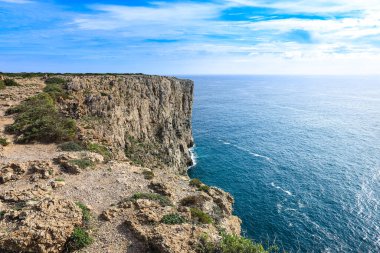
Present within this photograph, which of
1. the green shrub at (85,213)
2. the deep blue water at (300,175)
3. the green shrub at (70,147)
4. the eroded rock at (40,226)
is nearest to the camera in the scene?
the eroded rock at (40,226)

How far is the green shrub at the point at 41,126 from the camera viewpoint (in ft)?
113

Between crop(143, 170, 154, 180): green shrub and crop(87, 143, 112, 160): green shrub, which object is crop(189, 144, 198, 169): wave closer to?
crop(87, 143, 112, 160): green shrub

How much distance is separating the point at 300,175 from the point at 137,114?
4201 centimetres

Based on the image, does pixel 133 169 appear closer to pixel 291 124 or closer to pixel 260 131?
pixel 260 131

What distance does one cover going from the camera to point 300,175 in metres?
69.8

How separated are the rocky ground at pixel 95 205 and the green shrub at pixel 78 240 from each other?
26cm

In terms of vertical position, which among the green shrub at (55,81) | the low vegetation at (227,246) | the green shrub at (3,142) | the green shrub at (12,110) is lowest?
the low vegetation at (227,246)

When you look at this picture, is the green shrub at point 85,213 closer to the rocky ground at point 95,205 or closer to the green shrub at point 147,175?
the rocky ground at point 95,205

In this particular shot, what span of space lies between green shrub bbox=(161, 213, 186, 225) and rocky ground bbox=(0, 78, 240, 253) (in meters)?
0.24

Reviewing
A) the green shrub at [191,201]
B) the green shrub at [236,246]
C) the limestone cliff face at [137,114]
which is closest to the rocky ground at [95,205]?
the green shrub at [191,201]

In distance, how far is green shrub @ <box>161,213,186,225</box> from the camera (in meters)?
19.5

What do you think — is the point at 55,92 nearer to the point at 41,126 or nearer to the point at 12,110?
the point at 12,110

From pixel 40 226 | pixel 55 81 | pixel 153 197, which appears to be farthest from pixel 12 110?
pixel 40 226

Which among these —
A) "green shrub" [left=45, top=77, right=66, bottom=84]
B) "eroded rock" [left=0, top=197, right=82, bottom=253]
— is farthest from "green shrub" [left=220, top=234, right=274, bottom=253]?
"green shrub" [left=45, top=77, right=66, bottom=84]
